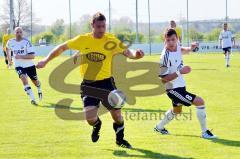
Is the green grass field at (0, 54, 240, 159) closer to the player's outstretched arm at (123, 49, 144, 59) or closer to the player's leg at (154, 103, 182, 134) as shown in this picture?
the player's leg at (154, 103, 182, 134)

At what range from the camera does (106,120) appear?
1248cm

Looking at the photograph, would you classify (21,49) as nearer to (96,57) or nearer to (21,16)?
(96,57)

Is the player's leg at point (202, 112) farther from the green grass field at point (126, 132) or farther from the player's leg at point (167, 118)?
the player's leg at point (167, 118)

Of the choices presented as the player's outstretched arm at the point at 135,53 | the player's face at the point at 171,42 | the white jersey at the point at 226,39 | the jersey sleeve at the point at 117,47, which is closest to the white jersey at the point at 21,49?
the player's face at the point at 171,42

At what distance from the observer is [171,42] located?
960cm

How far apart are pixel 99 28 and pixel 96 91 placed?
1123 mm

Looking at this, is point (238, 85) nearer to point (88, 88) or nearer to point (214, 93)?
point (214, 93)

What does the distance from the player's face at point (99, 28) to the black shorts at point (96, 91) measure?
81 cm

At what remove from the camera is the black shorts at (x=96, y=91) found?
9.09 m

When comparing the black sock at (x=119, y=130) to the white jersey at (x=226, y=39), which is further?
the white jersey at (x=226, y=39)

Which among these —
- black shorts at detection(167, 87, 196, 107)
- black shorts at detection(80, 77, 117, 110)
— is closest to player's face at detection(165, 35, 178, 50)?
black shorts at detection(167, 87, 196, 107)

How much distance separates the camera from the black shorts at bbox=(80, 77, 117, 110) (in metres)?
9.09

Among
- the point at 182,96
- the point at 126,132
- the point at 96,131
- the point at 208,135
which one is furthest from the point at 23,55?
the point at 208,135

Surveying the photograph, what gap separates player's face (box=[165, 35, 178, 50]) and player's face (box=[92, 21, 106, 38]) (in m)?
1.37
